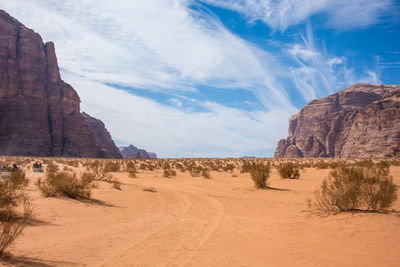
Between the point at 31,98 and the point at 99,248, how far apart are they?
8875cm

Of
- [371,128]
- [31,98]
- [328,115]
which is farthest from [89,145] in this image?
[328,115]

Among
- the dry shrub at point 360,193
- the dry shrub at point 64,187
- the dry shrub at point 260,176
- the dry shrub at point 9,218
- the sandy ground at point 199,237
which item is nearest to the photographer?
the dry shrub at point 9,218

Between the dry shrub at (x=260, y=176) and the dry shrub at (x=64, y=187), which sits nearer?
the dry shrub at (x=64, y=187)

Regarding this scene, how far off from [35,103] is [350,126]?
11377 cm

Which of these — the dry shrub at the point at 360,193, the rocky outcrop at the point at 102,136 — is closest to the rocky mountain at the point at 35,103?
the rocky outcrop at the point at 102,136

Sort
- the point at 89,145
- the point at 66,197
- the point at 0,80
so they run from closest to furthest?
1. the point at 66,197
2. the point at 0,80
3. the point at 89,145

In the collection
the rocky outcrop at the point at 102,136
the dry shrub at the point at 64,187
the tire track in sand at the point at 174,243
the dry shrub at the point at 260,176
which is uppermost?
the rocky outcrop at the point at 102,136

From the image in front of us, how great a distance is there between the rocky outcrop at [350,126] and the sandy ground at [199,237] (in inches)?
3322

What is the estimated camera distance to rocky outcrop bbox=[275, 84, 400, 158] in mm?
83562

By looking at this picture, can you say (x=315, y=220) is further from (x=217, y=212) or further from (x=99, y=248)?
(x=99, y=248)

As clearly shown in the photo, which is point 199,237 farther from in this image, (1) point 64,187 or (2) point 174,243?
(1) point 64,187

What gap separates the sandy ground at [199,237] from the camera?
446 centimetres

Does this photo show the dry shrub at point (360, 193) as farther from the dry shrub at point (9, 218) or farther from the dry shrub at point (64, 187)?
the dry shrub at point (64, 187)

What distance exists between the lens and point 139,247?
513 centimetres
